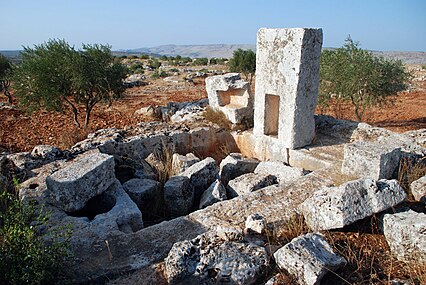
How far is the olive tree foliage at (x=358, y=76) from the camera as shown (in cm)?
1130

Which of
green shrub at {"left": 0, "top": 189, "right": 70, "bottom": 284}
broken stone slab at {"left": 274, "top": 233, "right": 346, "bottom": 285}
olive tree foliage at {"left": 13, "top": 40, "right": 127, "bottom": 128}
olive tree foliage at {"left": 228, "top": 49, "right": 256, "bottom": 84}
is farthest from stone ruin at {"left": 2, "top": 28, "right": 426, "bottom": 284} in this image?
olive tree foliage at {"left": 228, "top": 49, "right": 256, "bottom": 84}

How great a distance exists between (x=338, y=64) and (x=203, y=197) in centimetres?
864

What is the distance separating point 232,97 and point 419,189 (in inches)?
240

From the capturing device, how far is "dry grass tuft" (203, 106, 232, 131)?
8781mm

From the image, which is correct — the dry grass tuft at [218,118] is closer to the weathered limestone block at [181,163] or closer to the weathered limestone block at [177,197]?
the weathered limestone block at [181,163]

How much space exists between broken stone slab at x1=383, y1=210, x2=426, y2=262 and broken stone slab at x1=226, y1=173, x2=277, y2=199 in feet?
7.65

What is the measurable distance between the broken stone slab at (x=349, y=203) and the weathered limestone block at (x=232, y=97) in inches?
195

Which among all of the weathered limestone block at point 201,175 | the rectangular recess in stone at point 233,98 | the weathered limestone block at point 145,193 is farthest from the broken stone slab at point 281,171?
the rectangular recess in stone at point 233,98

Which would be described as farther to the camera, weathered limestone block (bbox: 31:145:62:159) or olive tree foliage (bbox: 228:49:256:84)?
olive tree foliage (bbox: 228:49:256:84)

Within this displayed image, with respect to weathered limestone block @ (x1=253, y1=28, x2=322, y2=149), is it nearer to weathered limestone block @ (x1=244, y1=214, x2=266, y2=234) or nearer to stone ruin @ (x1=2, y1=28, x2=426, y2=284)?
stone ruin @ (x1=2, y1=28, x2=426, y2=284)

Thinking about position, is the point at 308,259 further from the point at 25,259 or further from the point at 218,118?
the point at 218,118

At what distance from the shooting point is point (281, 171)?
243 inches

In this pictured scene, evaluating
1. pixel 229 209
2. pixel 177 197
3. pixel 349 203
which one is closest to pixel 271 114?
pixel 177 197

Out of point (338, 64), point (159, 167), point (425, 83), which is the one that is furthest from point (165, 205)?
point (425, 83)
